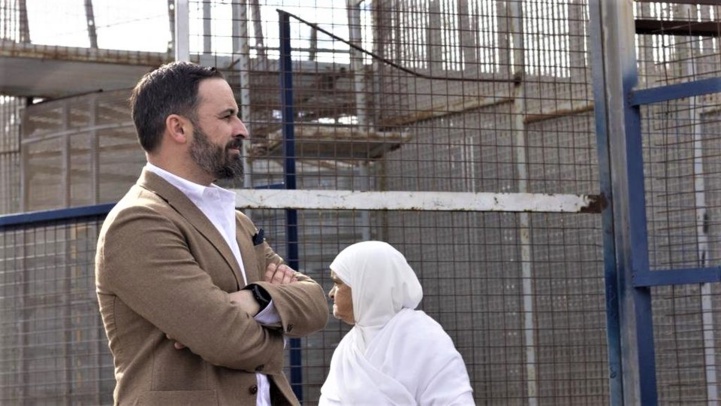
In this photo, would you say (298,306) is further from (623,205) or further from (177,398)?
(623,205)

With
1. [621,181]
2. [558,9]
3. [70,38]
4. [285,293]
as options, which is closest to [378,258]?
[621,181]

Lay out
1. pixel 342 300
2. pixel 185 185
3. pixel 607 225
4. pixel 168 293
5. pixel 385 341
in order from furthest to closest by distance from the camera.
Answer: pixel 607 225
pixel 342 300
pixel 385 341
pixel 185 185
pixel 168 293

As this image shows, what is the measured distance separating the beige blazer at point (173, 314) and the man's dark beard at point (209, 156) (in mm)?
121

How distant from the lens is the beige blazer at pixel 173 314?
2.86 m

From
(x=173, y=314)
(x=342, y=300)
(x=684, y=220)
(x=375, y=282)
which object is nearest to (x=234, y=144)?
(x=173, y=314)

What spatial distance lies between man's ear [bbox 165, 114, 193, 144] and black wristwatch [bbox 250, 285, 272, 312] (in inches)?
16.9

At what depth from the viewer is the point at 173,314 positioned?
2.85 m

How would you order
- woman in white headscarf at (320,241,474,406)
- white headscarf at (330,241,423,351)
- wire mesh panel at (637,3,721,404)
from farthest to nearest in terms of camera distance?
1. wire mesh panel at (637,3,721,404)
2. white headscarf at (330,241,423,351)
3. woman in white headscarf at (320,241,474,406)

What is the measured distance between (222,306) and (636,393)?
298 cm

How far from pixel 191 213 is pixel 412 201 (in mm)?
2426

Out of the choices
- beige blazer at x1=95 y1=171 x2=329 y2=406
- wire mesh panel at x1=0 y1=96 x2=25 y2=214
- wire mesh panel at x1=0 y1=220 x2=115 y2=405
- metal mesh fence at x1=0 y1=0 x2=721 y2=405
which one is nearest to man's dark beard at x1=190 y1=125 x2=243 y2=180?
beige blazer at x1=95 y1=171 x2=329 y2=406

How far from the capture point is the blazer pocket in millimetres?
2855

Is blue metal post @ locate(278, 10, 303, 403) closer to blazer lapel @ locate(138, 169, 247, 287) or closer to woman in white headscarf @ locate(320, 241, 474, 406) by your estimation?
woman in white headscarf @ locate(320, 241, 474, 406)

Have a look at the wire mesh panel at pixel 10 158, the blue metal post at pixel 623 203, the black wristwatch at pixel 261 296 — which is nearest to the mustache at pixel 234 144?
the black wristwatch at pixel 261 296
